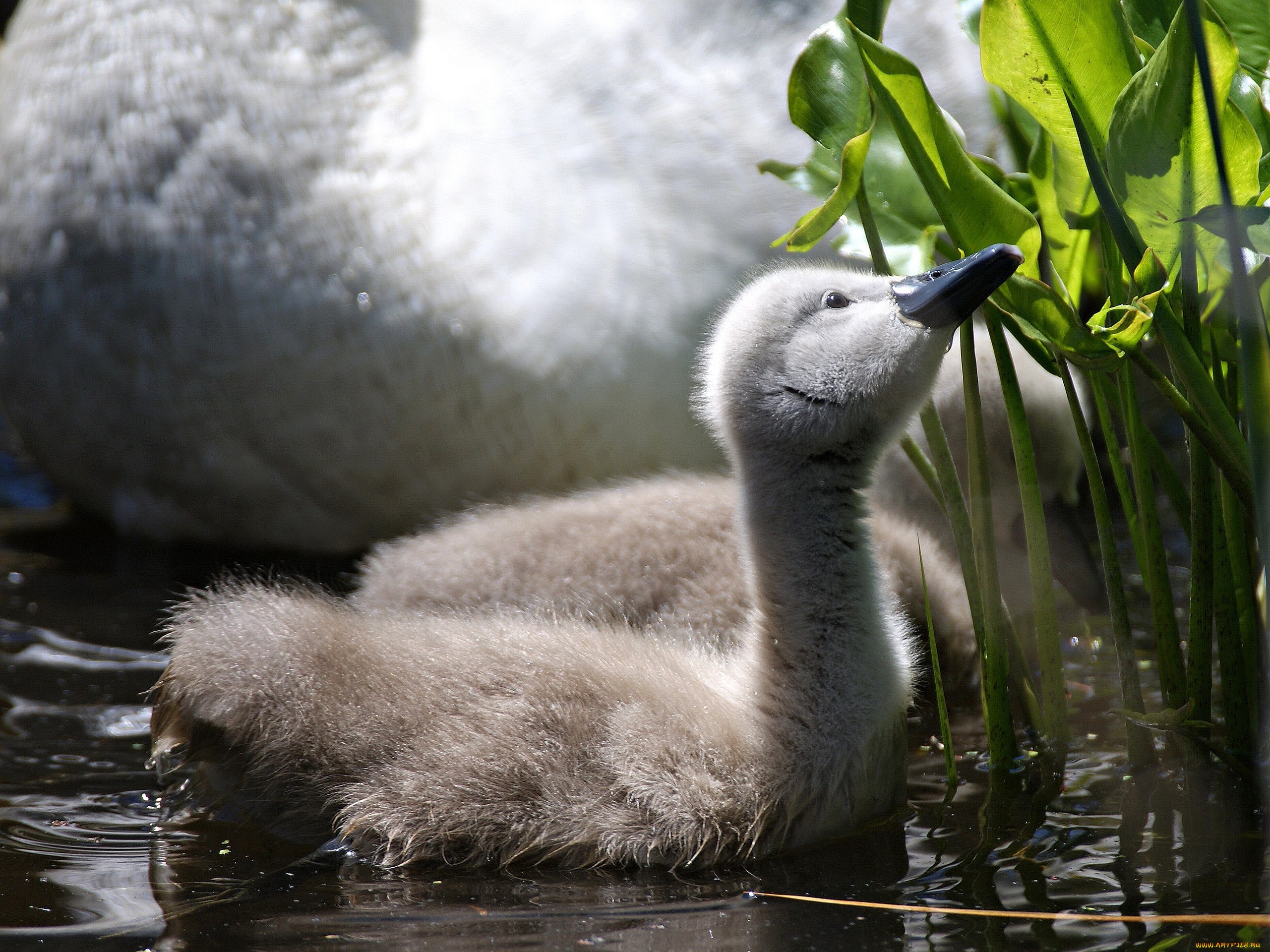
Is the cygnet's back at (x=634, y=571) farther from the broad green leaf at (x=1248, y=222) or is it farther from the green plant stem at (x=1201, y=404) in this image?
the broad green leaf at (x=1248, y=222)

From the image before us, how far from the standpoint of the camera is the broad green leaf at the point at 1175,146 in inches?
56.2

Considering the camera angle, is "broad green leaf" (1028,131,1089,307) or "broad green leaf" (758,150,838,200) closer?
"broad green leaf" (1028,131,1089,307)

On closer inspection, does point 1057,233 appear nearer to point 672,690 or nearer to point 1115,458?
point 1115,458

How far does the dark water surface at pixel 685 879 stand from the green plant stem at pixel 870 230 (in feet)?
2.27

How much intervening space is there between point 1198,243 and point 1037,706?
71 centimetres

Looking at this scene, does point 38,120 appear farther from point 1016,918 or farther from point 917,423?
point 1016,918

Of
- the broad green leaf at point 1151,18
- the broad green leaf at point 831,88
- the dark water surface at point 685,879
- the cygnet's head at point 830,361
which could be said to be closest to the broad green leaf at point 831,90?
the broad green leaf at point 831,88

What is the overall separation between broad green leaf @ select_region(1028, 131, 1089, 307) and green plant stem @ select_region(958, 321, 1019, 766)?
0.13 meters

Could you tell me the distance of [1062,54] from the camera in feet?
5.05

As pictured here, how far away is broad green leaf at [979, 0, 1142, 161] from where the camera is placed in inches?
60.0

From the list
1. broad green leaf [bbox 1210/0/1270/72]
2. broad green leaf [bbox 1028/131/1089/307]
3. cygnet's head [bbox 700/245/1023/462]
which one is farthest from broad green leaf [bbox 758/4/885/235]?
broad green leaf [bbox 1210/0/1270/72]

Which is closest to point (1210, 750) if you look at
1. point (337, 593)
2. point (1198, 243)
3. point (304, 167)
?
point (1198, 243)

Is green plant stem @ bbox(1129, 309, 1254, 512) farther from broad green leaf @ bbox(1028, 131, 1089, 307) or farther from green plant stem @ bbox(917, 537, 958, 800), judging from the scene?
green plant stem @ bbox(917, 537, 958, 800)

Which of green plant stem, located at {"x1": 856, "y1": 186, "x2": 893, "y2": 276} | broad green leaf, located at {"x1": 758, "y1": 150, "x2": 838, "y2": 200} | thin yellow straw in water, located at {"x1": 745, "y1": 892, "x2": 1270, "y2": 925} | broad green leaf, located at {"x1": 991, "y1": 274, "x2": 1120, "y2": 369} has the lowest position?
thin yellow straw in water, located at {"x1": 745, "y1": 892, "x2": 1270, "y2": 925}
